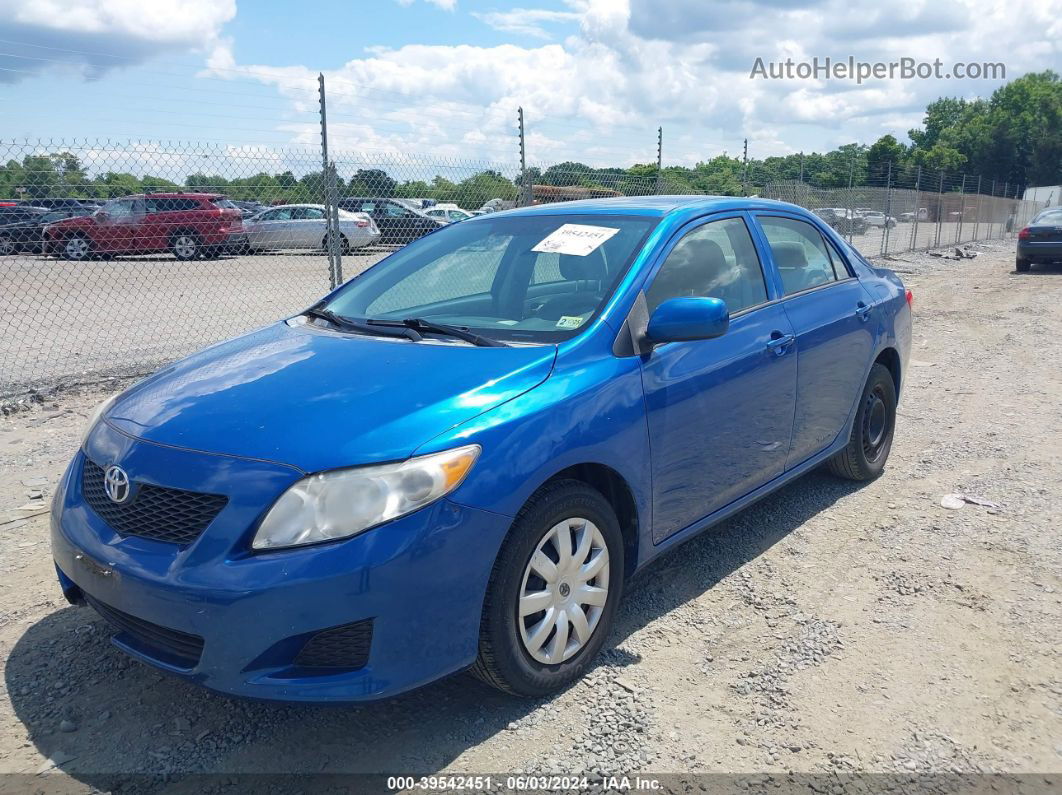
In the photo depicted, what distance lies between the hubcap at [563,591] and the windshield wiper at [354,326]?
98cm

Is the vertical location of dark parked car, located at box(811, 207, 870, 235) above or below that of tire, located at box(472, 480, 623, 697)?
above

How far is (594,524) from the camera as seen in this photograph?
2947 millimetres

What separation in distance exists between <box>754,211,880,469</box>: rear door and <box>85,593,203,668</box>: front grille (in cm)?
284

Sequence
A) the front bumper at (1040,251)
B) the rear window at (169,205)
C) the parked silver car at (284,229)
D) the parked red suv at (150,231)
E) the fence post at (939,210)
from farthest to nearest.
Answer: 1. the fence post at (939,210)
2. the front bumper at (1040,251)
3. the parked silver car at (284,229)
4. the parked red suv at (150,231)
5. the rear window at (169,205)

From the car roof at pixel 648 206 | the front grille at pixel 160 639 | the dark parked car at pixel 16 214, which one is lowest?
the front grille at pixel 160 639

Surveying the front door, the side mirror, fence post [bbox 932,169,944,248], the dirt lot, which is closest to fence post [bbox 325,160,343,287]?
the dirt lot

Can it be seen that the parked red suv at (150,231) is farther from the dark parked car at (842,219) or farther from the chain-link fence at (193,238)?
the dark parked car at (842,219)

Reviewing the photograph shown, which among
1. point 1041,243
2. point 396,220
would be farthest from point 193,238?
point 1041,243

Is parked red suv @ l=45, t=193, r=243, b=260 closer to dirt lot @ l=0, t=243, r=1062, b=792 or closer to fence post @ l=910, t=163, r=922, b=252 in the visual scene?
dirt lot @ l=0, t=243, r=1062, b=792

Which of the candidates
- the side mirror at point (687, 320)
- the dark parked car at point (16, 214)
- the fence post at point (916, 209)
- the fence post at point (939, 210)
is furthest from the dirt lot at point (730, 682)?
the fence post at point (939, 210)

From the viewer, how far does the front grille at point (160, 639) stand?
246cm

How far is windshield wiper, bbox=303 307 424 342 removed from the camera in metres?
3.37

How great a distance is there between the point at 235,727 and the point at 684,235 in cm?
258

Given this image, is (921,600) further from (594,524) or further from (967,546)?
(594,524)
